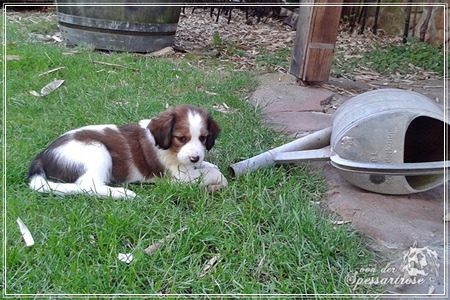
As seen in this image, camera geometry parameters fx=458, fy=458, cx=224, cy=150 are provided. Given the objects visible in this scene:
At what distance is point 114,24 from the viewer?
5.89m

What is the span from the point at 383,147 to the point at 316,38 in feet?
8.17

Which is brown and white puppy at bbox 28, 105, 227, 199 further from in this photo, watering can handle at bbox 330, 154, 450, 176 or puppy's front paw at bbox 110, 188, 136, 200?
watering can handle at bbox 330, 154, 450, 176

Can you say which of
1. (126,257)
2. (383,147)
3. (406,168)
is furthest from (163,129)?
(406,168)

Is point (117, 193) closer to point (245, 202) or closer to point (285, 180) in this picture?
point (245, 202)

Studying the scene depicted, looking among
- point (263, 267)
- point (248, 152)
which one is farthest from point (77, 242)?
point (248, 152)

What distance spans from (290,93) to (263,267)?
2981 mm

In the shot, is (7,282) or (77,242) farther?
(77,242)

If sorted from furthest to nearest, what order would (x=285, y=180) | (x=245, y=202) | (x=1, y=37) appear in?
(x=1, y=37) → (x=285, y=180) → (x=245, y=202)

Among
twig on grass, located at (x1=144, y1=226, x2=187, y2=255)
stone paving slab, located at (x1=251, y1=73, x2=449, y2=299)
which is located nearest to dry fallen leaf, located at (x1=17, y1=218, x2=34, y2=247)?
twig on grass, located at (x1=144, y1=226, x2=187, y2=255)

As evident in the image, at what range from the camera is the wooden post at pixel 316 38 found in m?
4.66

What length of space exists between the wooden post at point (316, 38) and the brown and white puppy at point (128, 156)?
7.53ft

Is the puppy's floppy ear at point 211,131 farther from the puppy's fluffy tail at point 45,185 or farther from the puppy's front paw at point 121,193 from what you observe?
the puppy's fluffy tail at point 45,185

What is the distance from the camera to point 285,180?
280cm

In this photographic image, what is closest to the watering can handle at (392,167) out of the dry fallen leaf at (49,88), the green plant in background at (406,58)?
the dry fallen leaf at (49,88)
